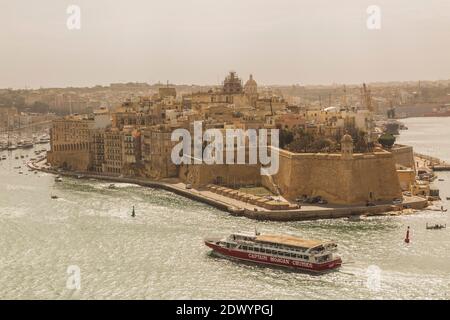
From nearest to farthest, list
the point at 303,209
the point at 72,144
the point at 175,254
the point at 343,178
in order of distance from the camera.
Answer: the point at 175,254, the point at 303,209, the point at 343,178, the point at 72,144

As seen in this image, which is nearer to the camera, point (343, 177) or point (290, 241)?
point (290, 241)

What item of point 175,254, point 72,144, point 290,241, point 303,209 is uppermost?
point 72,144

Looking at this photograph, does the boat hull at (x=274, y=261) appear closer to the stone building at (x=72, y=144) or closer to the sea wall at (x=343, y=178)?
the sea wall at (x=343, y=178)

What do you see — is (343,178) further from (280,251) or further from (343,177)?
(280,251)

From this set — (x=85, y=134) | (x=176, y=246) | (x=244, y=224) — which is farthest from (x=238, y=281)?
(x=85, y=134)

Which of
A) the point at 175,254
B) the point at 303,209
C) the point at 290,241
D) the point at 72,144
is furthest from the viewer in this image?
the point at 72,144

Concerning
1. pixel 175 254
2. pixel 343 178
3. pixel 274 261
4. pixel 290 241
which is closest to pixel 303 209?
pixel 343 178
